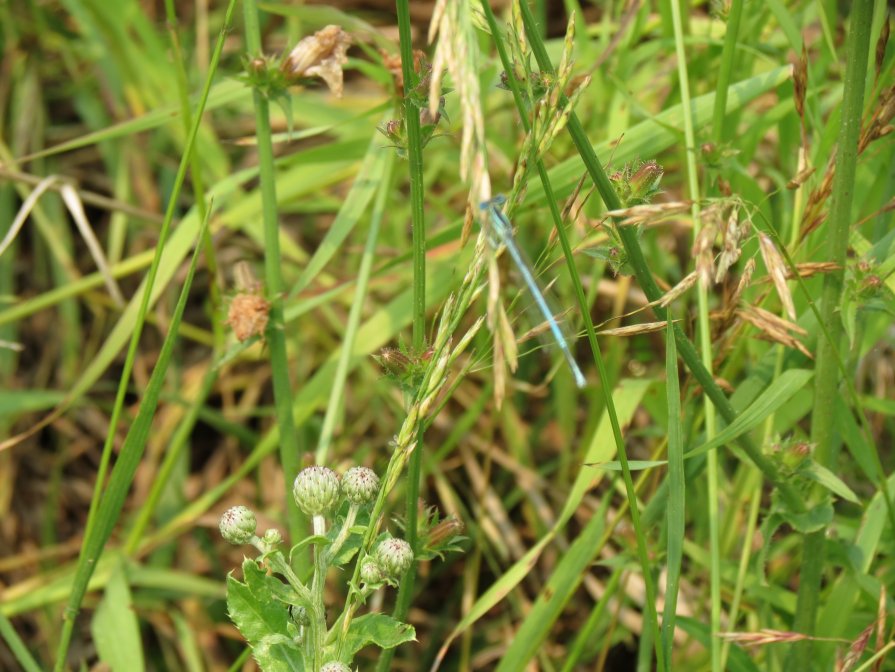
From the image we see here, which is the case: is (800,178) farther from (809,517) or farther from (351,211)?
(351,211)

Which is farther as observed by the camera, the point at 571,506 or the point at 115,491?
the point at 571,506

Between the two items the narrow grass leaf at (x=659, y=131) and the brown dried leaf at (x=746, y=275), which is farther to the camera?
the narrow grass leaf at (x=659, y=131)

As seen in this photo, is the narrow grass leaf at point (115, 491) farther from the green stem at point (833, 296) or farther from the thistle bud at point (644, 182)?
the green stem at point (833, 296)

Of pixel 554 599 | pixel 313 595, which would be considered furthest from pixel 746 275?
pixel 554 599

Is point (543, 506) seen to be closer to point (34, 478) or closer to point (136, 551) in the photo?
point (136, 551)

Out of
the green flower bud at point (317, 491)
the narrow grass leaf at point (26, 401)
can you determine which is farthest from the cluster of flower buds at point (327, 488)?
the narrow grass leaf at point (26, 401)

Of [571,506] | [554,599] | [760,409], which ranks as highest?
[760,409]

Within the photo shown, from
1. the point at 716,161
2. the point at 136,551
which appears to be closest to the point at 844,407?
the point at 716,161
